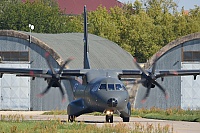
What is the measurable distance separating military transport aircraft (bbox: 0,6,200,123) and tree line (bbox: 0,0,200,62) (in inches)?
1734

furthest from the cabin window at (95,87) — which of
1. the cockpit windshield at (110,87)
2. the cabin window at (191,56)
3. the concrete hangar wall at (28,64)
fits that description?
the cabin window at (191,56)

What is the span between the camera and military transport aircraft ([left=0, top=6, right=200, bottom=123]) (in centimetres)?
Answer: 3984

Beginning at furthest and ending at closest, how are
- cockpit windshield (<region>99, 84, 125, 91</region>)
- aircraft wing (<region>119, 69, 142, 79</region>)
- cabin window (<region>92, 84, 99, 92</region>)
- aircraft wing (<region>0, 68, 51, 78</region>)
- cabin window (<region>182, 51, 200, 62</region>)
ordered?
cabin window (<region>182, 51, 200, 62</region>)
aircraft wing (<region>119, 69, 142, 79</region>)
aircraft wing (<region>0, 68, 51, 78</region>)
cabin window (<region>92, 84, 99, 92</region>)
cockpit windshield (<region>99, 84, 125, 91</region>)

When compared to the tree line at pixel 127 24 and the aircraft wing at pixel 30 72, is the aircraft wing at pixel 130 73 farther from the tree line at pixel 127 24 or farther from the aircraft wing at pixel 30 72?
the tree line at pixel 127 24

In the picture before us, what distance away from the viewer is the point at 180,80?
62.0 m

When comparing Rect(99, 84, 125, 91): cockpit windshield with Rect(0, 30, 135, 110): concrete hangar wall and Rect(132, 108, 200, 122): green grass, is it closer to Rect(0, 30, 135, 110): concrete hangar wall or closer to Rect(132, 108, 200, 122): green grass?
Rect(132, 108, 200, 122): green grass

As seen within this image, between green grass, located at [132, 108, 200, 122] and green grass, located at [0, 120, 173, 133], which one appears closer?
green grass, located at [0, 120, 173, 133]

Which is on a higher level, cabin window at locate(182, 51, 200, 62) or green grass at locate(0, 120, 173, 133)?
cabin window at locate(182, 51, 200, 62)

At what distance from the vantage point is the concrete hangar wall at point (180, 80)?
203ft

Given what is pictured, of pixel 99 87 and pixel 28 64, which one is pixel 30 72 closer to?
pixel 99 87

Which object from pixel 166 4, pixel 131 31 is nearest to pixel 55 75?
pixel 131 31

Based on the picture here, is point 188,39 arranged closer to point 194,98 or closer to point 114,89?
point 194,98

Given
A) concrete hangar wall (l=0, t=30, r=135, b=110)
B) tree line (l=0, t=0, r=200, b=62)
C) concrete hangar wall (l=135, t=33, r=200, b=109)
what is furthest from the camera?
tree line (l=0, t=0, r=200, b=62)

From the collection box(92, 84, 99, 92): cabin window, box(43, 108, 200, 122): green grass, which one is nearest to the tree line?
box(43, 108, 200, 122): green grass
